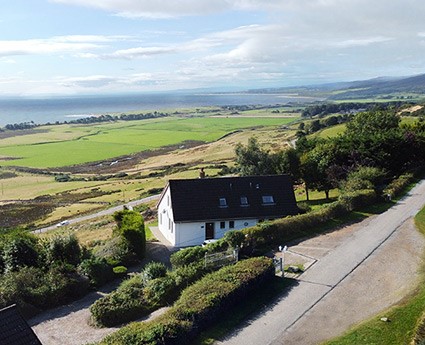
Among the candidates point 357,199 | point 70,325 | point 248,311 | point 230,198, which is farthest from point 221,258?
point 357,199

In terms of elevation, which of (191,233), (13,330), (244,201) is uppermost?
(13,330)

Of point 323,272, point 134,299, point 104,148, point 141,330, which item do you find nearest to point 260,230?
point 323,272

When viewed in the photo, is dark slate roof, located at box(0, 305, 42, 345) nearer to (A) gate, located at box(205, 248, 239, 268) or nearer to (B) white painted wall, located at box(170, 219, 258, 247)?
(A) gate, located at box(205, 248, 239, 268)

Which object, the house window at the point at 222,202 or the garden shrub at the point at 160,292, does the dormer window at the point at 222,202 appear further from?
the garden shrub at the point at 160,292

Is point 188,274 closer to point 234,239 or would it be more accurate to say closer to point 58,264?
point 234,239

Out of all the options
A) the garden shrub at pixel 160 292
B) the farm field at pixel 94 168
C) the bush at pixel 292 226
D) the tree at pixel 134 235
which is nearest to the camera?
the garden shrub at pixel 160 292

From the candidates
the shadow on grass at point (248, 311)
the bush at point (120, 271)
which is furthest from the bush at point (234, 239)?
the bush at point (120, 271)

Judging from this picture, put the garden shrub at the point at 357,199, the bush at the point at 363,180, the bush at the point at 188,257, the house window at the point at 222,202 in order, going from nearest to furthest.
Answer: the bush at the point at 188,257 → the garden shrub at the point at 357,199 → the house window at the point at 222,202 → the bush at the point at 363,180
